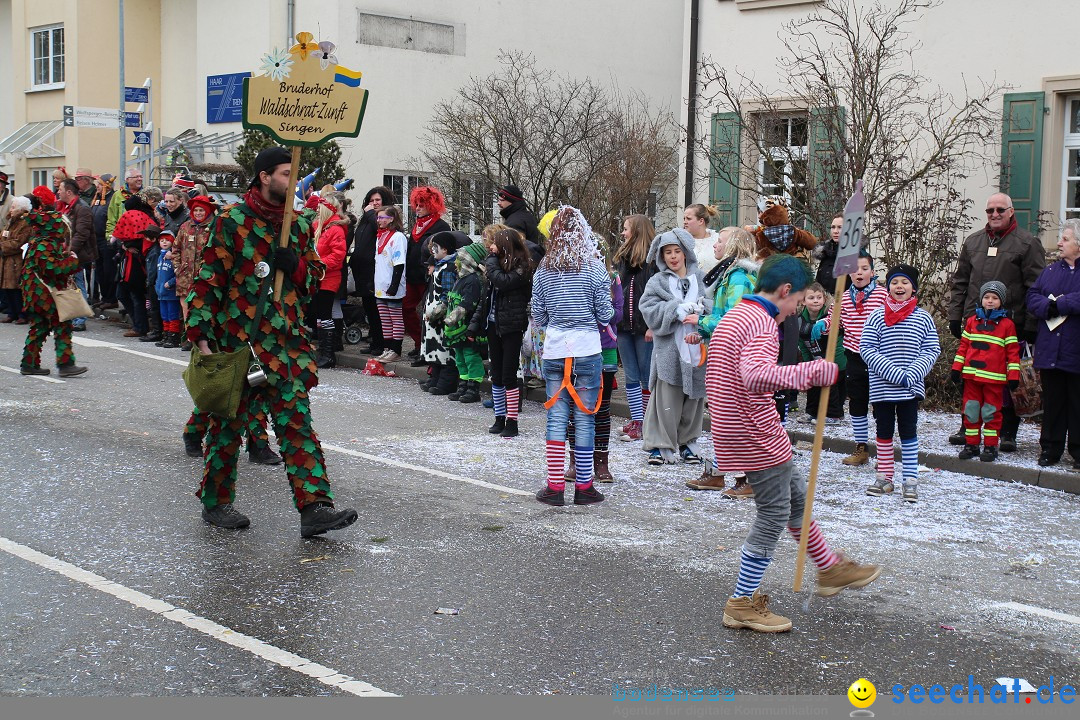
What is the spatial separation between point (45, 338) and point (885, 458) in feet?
27.1

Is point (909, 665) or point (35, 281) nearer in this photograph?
point (909, 665)

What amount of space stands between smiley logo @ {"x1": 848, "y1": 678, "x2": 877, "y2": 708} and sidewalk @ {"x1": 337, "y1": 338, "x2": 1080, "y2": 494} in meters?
4.83

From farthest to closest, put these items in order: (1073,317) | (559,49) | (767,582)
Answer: (559,49) → (1073,317) → (767,582)

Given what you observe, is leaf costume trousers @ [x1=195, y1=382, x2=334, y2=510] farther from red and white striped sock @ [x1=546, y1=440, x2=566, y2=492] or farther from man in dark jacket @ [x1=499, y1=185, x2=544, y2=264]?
man in dark jacket @ [x1=499, y1=185, x2=544, y2=264]

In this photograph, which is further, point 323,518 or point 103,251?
point 103,251

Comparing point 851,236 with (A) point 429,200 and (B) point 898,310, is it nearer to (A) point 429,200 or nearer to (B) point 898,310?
(B) point 898,310

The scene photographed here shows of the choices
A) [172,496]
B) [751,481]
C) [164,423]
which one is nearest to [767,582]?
[751,481]

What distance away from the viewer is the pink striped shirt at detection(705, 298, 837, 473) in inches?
217

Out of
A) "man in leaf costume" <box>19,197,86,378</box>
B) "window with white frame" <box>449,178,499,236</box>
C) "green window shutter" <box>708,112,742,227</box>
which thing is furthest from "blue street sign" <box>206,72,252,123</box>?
"man in leaf costume" <box>19,197,86,378</box>

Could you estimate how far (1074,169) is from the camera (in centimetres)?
1443

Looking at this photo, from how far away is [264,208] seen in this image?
6.66 m

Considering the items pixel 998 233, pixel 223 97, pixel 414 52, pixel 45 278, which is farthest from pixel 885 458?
pixel 223 97

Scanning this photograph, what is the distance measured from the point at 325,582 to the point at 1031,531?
4402mm

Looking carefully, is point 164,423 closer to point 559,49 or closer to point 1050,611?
point 1050,611
